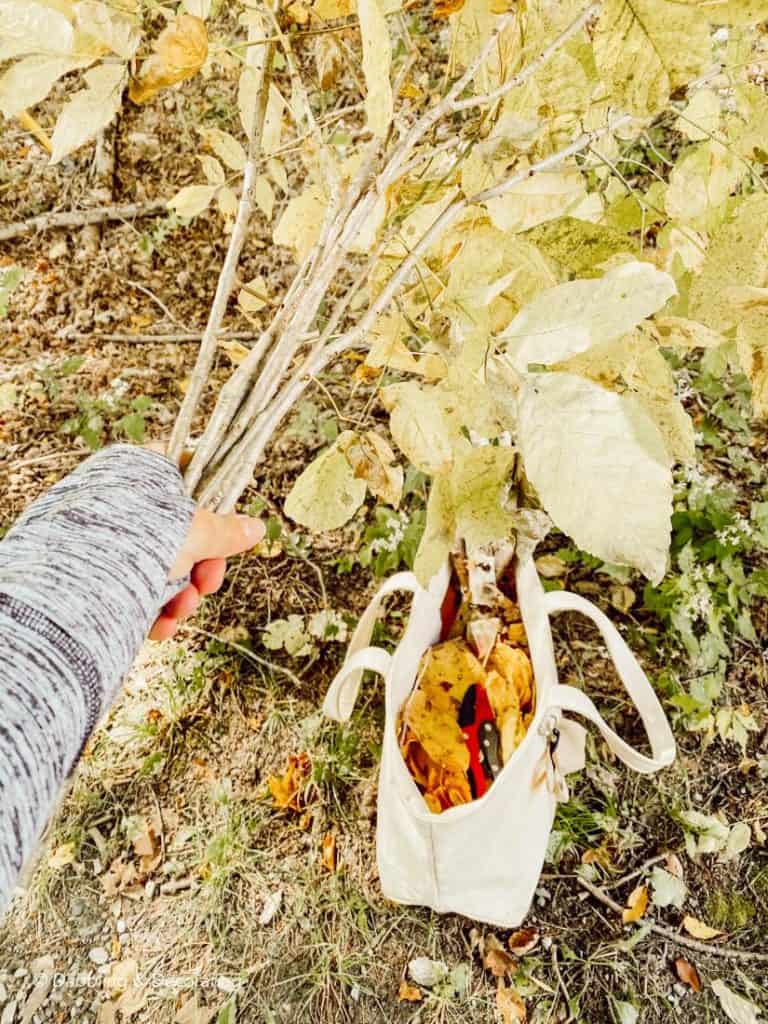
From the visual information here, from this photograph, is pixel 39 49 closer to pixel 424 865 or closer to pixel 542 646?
pixel 542 646

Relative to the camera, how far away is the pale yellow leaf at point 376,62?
1.33 feet

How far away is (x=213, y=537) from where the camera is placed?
83 centimetres

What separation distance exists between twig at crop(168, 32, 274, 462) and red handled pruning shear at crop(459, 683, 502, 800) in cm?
70

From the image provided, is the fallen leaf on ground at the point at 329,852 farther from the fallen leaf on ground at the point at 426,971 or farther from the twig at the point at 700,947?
the twig at the point at 700,947

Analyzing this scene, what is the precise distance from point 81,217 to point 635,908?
8.59 feet

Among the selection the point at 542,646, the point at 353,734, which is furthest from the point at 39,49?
the point at 353,734

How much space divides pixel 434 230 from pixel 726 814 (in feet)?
4.75

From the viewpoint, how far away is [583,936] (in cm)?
143

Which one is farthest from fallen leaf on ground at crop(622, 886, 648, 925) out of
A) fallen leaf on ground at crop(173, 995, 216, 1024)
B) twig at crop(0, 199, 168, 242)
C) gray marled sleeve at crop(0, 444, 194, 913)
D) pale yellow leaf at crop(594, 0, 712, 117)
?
twig at crop(0, 199, 168, 242)

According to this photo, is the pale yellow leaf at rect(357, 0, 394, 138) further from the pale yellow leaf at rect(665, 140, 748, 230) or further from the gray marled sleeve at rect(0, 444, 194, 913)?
the gray marled sleeve at rect(0, 444, 194, 913)

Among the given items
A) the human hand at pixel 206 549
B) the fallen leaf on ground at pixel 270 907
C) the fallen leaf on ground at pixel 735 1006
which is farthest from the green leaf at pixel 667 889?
the human hand at pixel 206 549

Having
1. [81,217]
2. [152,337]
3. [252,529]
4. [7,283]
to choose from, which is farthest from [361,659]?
→ [81,217]

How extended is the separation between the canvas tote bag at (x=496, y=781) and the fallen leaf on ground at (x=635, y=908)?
0.23 metres

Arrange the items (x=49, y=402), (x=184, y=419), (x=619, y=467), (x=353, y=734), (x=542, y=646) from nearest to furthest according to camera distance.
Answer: (x=619, y=467) → (x=184, y=419) → (x=542, y=646) → (x=353, y=734) → (x=49, y=402)
